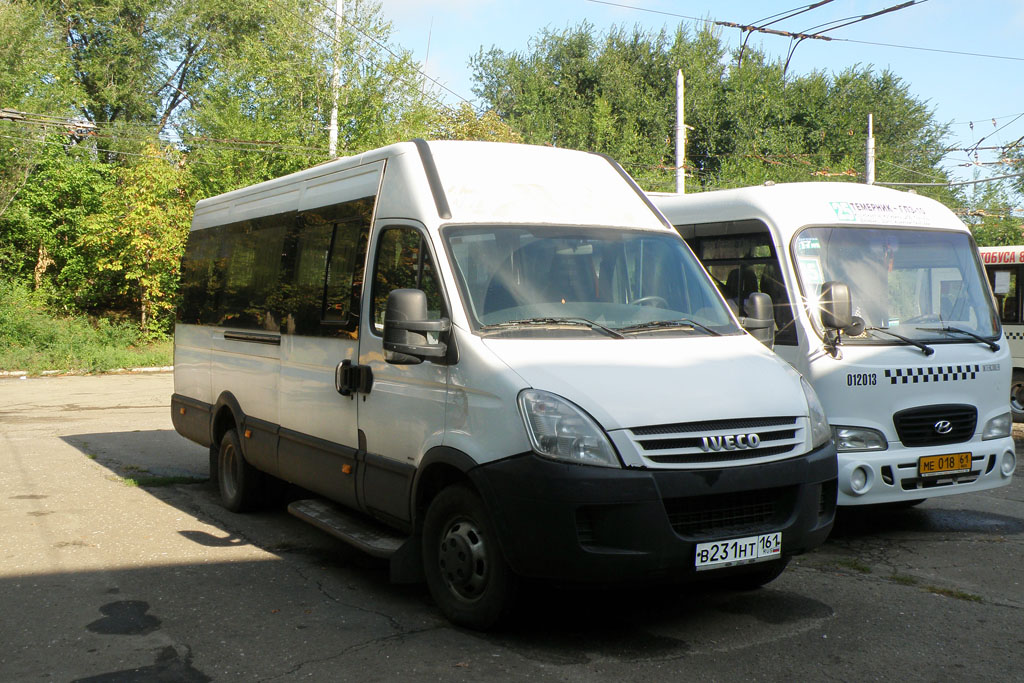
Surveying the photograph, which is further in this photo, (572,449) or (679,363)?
(679,363)

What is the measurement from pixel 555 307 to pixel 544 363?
605 mm

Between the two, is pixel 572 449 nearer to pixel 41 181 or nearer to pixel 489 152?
pixel 489 152

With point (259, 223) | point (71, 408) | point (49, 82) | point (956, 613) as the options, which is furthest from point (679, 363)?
point (49, 82)

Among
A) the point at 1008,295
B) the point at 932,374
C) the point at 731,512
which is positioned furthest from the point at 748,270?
the point at 1008,295

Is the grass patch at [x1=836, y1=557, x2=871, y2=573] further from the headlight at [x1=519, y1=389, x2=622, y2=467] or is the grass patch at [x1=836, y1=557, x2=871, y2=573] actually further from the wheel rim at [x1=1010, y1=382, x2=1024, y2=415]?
the wheel rim at [x1=1010, y1=382, x2=1024, y2=415]

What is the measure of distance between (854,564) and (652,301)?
8.02 feet

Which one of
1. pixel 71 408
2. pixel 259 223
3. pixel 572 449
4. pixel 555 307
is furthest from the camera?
pixel 71 408

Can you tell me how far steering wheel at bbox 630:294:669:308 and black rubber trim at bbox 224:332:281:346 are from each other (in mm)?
3028

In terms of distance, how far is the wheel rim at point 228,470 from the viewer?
8.59 m

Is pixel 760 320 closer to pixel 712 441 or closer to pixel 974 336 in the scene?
pixel 712 441

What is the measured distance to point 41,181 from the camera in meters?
31.3

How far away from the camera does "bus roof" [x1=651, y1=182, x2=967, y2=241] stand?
779cm

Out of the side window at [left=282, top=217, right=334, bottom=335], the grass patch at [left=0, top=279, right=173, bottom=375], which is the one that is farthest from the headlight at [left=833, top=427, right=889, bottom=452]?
the grass patch at [left=0, top=279, right=173, bottom=375]

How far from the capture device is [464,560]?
17.1 feet
